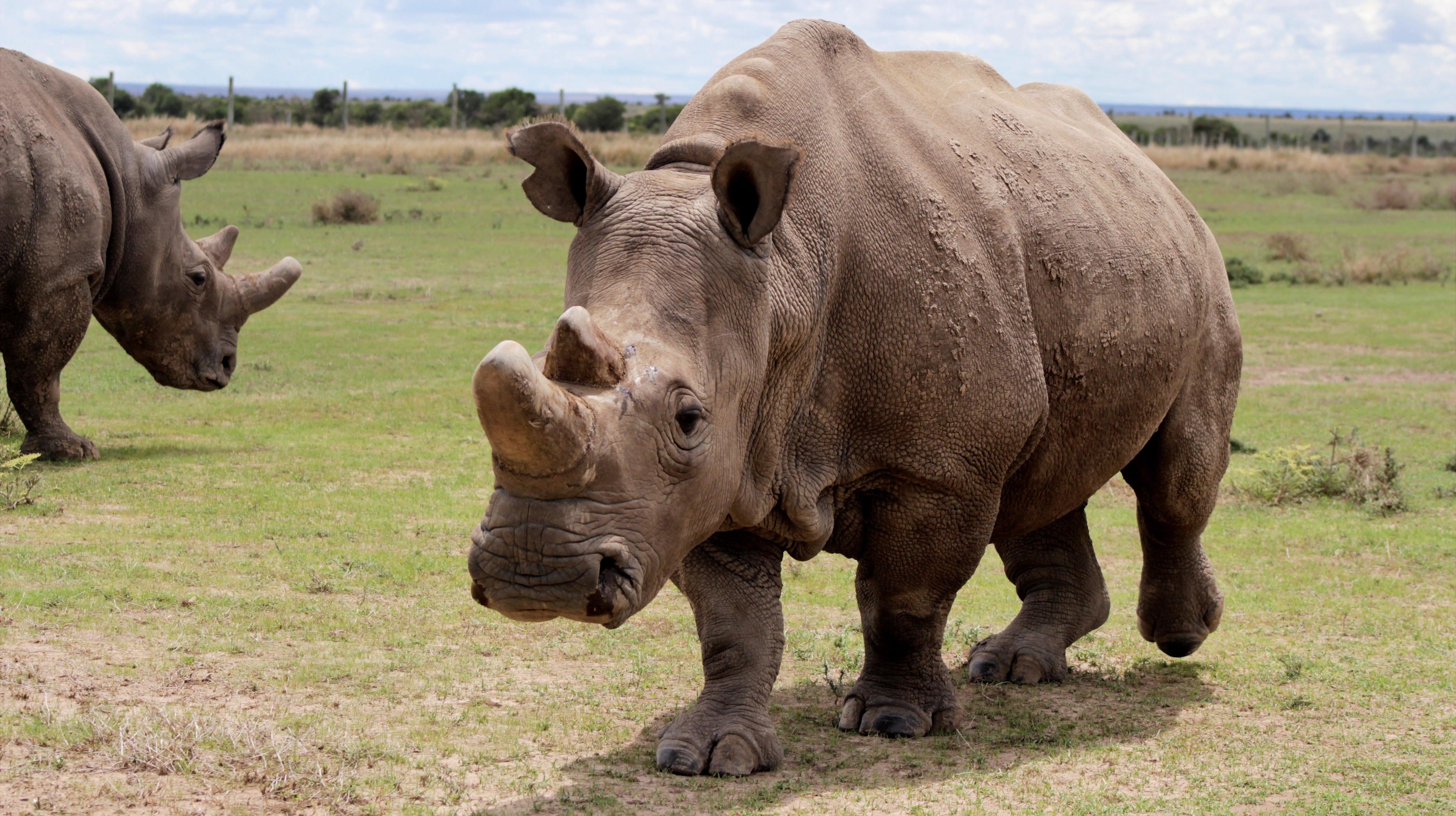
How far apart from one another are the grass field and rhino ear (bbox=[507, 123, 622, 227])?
64.8 inches

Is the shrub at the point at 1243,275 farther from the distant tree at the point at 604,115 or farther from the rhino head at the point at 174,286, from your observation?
the distant tree at the point at 604,115

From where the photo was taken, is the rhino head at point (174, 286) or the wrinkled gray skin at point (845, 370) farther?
the rhino head at point (174, 286)

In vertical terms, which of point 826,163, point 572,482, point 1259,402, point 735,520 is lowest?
point 1259,402

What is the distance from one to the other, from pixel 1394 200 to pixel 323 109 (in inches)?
1453

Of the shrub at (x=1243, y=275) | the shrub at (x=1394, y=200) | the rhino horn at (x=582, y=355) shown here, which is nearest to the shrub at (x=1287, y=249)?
the shrub at (x=1243, y=275)

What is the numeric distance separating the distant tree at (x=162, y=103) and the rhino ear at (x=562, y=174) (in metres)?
47.4

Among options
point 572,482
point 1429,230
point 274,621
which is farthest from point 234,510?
point 1429,230

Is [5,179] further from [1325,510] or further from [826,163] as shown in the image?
[1325,510]

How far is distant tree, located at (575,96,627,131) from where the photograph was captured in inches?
1955

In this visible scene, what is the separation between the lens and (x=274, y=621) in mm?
6465

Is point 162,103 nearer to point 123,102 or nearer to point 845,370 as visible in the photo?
point 123,102

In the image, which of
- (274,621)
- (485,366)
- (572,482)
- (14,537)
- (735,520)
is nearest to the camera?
(485,366)

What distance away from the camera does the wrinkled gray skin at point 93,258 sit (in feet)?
31.1

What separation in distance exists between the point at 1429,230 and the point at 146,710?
26422 millimetres
